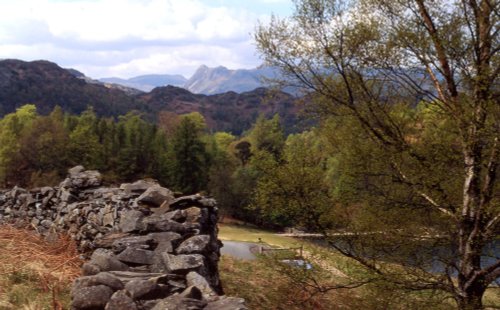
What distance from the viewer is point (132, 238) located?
31.1 ft

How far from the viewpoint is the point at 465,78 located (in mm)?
10281

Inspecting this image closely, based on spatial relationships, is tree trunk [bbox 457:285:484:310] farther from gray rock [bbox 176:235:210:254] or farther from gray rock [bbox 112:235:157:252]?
gray rock [bbox 112:235:157:252]

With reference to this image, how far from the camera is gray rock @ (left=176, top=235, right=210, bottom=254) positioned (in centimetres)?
909

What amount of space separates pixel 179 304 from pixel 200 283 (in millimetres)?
1281

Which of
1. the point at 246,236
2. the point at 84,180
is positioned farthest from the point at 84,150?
the point at 84,180

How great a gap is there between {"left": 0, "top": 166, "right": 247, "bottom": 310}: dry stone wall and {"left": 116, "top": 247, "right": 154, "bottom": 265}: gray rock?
2 cm

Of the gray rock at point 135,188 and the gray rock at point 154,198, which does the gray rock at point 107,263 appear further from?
the gray rock at point 135,188

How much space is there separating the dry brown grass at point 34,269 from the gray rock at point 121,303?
226 cm

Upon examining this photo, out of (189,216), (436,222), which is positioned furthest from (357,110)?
(189,216)

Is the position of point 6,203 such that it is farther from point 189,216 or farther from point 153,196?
point 189,216

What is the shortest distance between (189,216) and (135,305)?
4.56 m

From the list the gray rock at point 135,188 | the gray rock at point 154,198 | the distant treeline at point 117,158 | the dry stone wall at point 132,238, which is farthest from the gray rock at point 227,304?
the distant treeline at point 117,158

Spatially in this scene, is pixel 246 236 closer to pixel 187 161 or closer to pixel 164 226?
pixel 187 161

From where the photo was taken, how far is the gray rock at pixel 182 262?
812 cm
